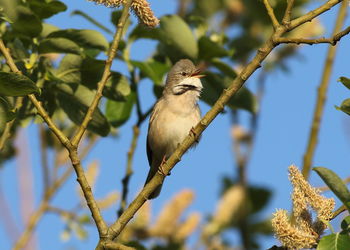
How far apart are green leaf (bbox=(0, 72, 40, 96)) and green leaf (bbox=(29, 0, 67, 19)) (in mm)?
1563

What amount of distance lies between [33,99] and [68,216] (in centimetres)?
291

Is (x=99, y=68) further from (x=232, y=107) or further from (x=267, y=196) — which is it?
(x=267, y=196)

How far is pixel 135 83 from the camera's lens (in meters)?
5.91

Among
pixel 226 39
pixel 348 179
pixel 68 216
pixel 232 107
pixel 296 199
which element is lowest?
pixel 68 216

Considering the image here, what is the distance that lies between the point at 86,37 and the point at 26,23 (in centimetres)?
58

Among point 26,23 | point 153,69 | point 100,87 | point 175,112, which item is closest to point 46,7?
point 26,23

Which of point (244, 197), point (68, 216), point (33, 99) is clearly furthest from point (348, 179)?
point (68, 216)

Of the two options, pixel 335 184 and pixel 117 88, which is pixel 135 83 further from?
pixel 335 184

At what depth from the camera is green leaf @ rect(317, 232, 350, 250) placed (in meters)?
3.26

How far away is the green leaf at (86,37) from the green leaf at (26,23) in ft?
0.61

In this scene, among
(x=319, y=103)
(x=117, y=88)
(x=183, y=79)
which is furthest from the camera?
(x=183, y=79)

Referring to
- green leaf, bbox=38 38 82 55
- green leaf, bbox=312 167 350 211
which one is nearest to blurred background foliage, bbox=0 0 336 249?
green leaf, bbox=38 38 82 55

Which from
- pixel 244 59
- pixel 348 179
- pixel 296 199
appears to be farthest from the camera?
pixel 244 59

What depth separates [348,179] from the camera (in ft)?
15.9
